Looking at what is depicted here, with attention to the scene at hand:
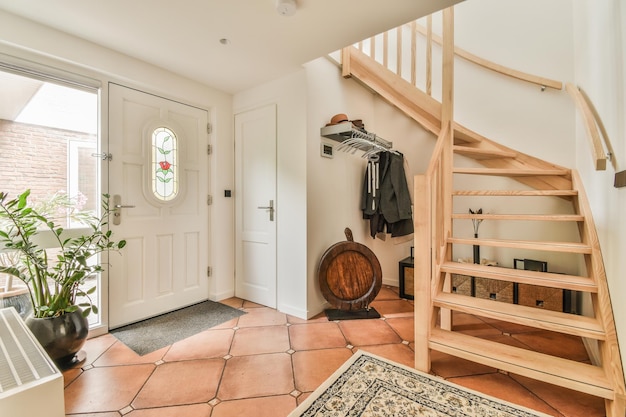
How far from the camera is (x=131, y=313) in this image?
2363 mm

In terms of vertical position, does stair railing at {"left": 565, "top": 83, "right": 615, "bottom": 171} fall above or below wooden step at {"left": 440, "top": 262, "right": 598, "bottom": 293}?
above

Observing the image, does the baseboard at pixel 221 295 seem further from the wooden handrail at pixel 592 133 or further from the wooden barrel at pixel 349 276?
the wooden handrail at pixel 592 133

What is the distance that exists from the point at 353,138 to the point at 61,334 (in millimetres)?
2542

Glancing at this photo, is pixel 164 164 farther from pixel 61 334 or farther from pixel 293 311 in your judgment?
pixel 293 311

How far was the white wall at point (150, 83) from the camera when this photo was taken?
184 cm

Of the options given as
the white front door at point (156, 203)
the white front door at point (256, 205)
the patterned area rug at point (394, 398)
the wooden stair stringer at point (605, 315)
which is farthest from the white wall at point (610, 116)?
the white front door at point (156, 203)

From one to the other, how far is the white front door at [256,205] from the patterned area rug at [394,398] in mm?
1312

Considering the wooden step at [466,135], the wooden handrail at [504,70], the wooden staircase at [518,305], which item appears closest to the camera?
the wooden staircase at [518,305]

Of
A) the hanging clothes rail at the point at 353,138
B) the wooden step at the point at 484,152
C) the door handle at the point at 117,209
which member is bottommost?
the door handle at the point at 117,209

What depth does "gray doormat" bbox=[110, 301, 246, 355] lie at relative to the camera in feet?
6.76

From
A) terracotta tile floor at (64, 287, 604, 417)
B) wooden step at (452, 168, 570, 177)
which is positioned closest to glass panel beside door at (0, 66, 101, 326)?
terracotta tile floor at (64, 287, 604, 417)

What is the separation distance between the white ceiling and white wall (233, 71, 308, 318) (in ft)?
0.98

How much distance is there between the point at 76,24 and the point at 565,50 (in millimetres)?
4017

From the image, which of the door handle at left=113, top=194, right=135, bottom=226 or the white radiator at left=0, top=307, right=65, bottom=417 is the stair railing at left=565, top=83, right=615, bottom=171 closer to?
the white radiator at left=0, top=307, right=65, bottom=417
